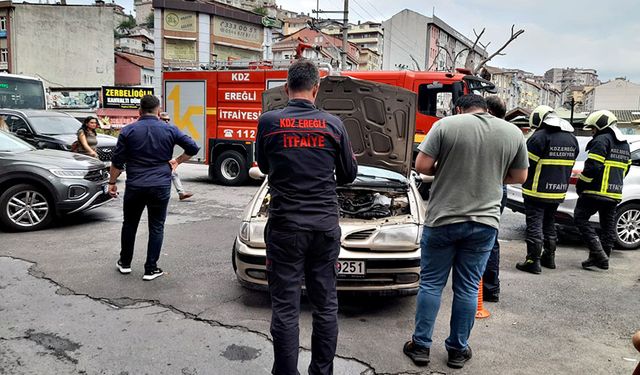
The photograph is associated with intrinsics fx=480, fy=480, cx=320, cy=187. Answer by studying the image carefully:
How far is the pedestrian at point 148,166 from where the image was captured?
4.58m

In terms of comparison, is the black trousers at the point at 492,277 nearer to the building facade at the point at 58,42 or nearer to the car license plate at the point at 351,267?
the car license plate at the point at 351,267

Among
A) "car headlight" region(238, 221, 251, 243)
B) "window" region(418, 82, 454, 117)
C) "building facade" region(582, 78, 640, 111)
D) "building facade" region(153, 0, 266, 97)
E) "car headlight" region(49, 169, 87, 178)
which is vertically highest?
"building facade" region(153, 0, 266, 97)

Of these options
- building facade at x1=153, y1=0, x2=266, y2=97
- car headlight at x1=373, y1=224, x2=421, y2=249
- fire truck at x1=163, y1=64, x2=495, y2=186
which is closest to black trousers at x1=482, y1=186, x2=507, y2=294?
car headlight at x1=373, y1=224, x2=421, y2=249

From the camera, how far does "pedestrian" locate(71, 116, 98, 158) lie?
30.7 ft

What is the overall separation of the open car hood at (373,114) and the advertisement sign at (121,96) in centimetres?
2468

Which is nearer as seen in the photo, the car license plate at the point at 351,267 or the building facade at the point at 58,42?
the car license plate at the point at 351,267

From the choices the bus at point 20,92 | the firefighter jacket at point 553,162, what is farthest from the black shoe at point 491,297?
the bus at point 20,92

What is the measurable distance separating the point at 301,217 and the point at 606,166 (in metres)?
4.47

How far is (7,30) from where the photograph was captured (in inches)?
1672

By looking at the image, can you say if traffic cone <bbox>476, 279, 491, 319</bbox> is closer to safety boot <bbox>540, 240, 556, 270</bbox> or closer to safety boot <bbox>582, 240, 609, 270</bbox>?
safety boot <bbox>540, 240, 556, 270</bbox>

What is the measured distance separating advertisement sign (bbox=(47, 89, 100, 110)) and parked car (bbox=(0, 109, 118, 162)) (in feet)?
76.1

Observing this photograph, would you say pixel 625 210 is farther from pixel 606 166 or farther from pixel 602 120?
pixel 602 120

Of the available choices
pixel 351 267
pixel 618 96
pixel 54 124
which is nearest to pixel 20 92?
pixel 54 124

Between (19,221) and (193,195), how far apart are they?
384 cm
